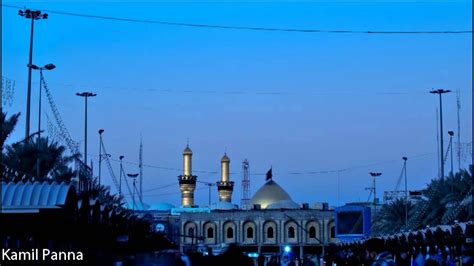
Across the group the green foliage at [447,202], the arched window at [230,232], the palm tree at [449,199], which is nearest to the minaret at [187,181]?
the arched window at [230,232]

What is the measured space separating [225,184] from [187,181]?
7324mm

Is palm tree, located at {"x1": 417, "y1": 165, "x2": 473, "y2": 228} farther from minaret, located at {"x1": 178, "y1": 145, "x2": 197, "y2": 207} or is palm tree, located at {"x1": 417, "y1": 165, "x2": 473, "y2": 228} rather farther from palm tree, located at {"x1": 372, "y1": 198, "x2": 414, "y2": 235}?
minaret, located at {"x1": 178, "y1": 145, "x2": 197, "y2": 207}

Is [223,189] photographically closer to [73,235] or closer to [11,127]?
[11,127]

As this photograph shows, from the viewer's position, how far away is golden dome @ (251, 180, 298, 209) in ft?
466

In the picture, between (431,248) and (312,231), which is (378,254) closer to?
(431,248)

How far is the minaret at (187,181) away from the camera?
145875 mm

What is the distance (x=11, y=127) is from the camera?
38.3m

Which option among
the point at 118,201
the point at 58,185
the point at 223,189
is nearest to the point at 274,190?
the point at 223,189

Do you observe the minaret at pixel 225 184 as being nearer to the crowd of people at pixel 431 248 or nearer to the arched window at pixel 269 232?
the arched window at pixel 269 232

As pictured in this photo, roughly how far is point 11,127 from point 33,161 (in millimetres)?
5969

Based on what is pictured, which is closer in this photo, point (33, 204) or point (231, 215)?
point (33, 204)

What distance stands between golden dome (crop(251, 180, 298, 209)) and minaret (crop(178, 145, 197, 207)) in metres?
9.34

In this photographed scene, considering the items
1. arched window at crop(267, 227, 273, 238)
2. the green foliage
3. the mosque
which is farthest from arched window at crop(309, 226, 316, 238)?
the green foliage

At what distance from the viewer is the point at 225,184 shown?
150750 millimetres
